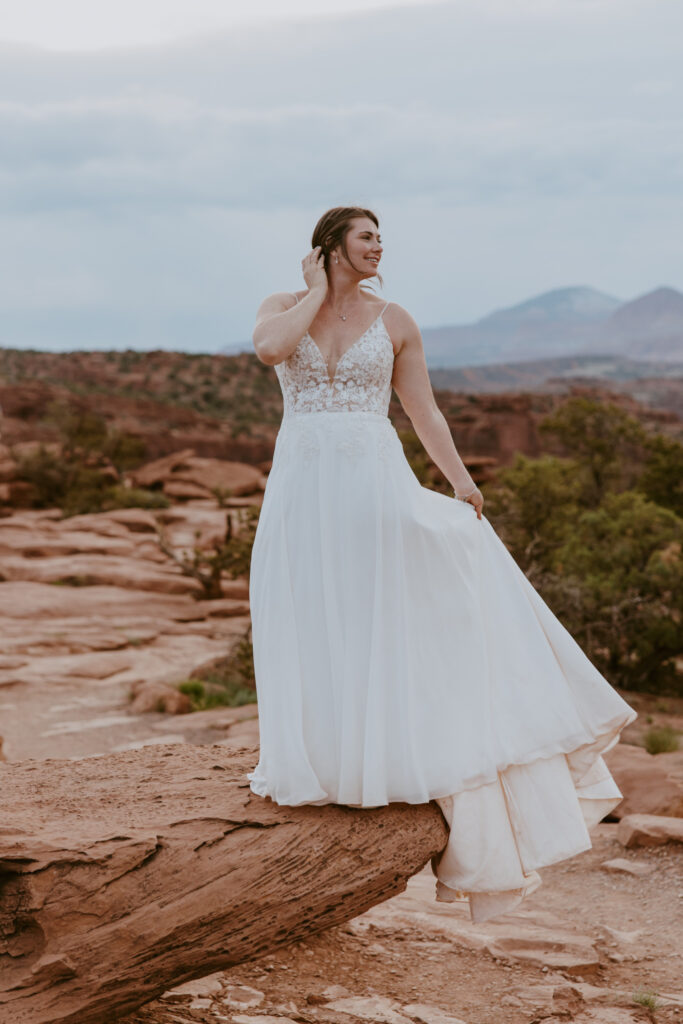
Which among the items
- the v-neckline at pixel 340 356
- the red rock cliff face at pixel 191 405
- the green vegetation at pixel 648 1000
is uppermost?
the red rock cliff face at pixel 191 405

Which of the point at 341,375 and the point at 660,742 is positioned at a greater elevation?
the point at 341,375

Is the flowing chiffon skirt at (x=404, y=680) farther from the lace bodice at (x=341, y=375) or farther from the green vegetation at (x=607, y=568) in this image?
the green vegetation at (x=607, y=568)

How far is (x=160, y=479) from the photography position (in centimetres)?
2956

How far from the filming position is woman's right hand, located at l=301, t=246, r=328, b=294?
386cm

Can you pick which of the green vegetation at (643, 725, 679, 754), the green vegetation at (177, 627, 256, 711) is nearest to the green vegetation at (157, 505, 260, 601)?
the green vegetation at (177, 627, 256, 711)

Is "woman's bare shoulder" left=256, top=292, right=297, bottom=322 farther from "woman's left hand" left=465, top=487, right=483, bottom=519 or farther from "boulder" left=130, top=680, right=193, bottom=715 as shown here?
"boulder" left=130, top=680, right=193, bottom=715

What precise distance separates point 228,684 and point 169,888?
8.51 metres

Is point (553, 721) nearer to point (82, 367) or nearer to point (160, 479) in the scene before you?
point (160, 479)

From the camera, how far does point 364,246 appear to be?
3.92 metres

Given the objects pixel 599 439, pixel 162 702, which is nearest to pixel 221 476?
pixel 599 439

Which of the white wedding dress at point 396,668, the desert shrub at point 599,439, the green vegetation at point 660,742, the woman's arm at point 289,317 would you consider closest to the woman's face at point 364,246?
the woman's arm at point 289,317

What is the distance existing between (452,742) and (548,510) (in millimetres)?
12963

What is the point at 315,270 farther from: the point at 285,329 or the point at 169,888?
the point at 169,888

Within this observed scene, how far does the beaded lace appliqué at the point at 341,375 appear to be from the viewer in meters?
3.87
